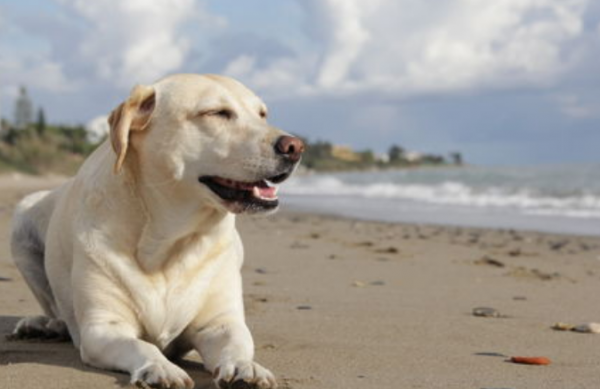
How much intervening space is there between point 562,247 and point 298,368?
761 centimetres

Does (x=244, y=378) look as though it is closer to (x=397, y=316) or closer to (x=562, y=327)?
(x=397, y=316)

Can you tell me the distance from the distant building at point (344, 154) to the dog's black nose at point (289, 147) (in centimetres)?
10484

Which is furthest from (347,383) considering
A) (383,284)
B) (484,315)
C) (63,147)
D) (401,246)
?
(63,147)

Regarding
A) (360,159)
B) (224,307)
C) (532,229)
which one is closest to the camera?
(224,307)

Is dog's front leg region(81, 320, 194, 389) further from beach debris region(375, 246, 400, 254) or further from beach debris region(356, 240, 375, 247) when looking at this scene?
beach debris region(356, 240, 375, 247)

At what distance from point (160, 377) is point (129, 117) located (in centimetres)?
122

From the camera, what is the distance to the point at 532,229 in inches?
535

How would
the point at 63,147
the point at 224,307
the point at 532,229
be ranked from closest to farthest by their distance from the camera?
1. the point at 224,307
2. the point at 532,229
3. the point at 63,147

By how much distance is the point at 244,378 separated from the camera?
122 inches

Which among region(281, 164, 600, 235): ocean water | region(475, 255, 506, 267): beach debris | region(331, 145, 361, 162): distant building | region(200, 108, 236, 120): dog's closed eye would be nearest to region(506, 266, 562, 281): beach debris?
region(475, 255, 506, 267): beach debris

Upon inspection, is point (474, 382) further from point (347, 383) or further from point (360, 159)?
point (360, 159)

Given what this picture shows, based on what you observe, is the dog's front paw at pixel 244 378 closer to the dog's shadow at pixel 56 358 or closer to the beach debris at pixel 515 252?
the dog's shadow at pixel 56 358

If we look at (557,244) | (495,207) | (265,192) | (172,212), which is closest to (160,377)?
(172,212)

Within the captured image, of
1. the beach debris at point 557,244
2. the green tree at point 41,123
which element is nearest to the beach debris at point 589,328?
the beach debris at point 557,244
